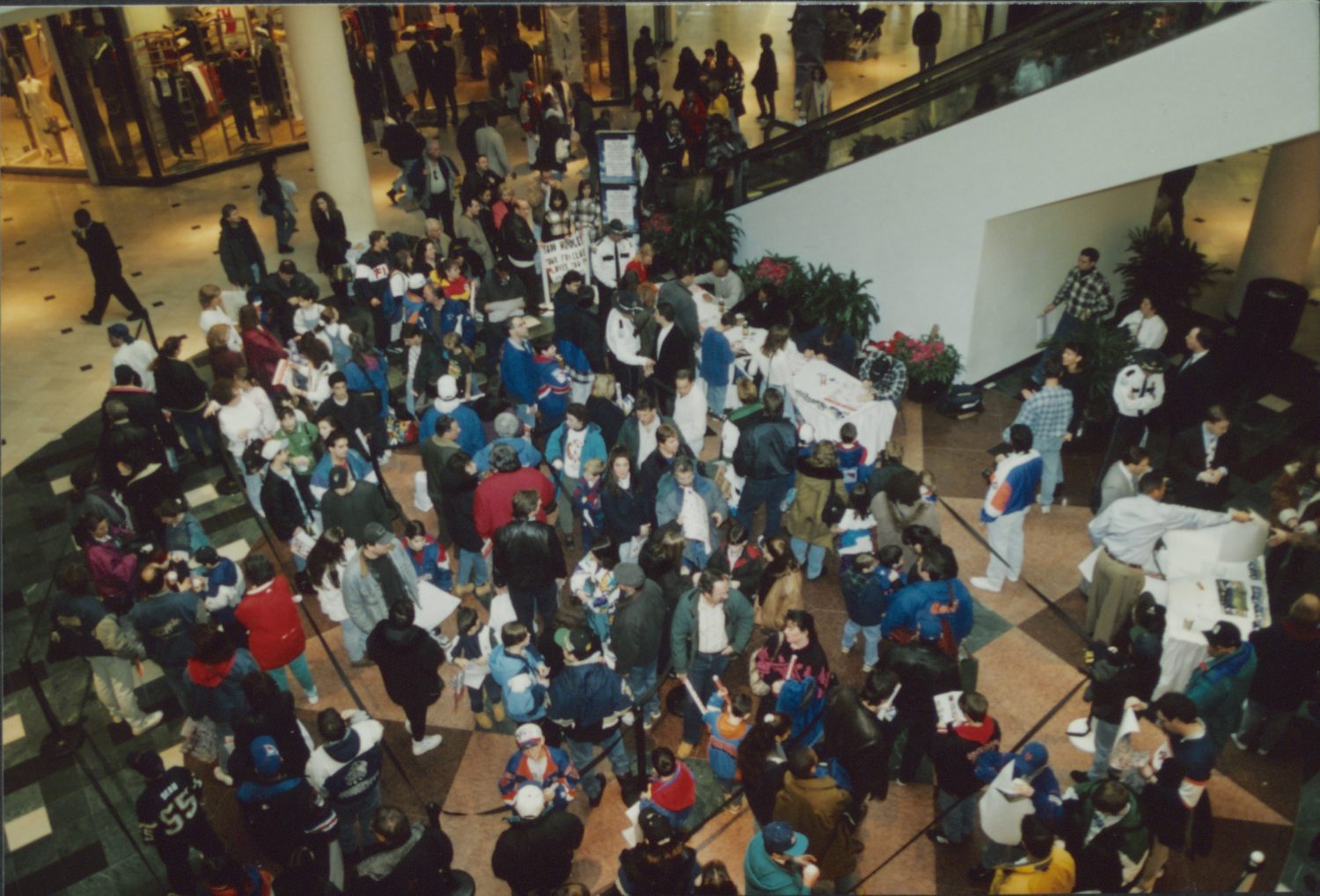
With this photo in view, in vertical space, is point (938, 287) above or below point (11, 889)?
above

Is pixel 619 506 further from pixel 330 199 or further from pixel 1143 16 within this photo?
pixel 330 199

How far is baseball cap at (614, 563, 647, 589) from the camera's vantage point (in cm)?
614

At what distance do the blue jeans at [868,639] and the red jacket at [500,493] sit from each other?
2.36 m

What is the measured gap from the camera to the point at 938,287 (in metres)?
10.5

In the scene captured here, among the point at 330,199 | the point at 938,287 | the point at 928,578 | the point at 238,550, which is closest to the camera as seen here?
the point at 928,578

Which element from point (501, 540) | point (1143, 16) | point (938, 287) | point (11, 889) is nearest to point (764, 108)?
point (938, 287)

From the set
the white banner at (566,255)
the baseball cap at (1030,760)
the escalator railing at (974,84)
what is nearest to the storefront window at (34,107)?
the white banner at (566,255)

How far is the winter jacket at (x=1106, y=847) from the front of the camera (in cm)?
499

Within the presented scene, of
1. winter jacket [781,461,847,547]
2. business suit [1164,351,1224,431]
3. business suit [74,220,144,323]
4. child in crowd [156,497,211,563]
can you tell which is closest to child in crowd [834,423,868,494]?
winter jacket [781,461,847,547]

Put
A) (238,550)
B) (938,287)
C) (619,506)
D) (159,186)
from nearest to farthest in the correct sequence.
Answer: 1. (619,506)
2. (238,550)
3. (938,287)
4. (159,186)

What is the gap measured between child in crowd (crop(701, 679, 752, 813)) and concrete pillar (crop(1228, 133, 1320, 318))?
8.52m

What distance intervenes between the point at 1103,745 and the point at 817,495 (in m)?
2.49

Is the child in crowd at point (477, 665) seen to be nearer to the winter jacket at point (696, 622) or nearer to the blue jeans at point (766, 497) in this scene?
the winter jacket at point (696, 622)

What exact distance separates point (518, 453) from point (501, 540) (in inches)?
37.7
